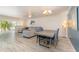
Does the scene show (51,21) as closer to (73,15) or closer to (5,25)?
(73,15)

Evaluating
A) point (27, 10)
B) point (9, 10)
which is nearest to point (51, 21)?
point (27, 10)

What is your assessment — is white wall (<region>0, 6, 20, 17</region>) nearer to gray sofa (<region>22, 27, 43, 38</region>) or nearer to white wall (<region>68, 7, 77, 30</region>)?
gray sofa (<region>22, 27, 43, 38</region>)

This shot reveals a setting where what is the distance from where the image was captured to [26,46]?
222 centimetres

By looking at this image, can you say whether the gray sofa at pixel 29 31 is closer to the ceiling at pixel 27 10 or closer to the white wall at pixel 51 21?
the white wall at pixel 51 21

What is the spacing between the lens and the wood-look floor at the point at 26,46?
86.9 inches

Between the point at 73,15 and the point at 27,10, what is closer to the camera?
the point at 27,10

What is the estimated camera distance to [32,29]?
2238mm

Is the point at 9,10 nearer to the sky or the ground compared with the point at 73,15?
Answer: nearer to the sky

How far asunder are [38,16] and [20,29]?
51cm

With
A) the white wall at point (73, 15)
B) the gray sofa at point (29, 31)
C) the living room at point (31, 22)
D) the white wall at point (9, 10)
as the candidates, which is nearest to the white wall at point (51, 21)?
the living room at point (31, 22)

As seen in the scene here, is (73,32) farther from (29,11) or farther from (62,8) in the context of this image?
(29,11)

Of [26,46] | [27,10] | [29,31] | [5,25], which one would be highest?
[27,10]

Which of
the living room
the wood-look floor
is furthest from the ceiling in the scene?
the wood-look floor
